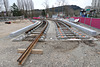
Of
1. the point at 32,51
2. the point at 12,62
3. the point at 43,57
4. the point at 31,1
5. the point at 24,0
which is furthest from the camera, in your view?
the point at 31,1

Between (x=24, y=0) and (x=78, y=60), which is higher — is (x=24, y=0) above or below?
above

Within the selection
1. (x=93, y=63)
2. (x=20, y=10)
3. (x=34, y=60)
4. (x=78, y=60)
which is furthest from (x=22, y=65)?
(x=20, y=10)

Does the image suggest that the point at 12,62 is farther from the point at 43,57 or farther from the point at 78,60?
the point at 78,60

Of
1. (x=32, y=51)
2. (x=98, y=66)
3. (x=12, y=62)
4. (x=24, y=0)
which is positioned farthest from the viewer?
(x=24, y=0)

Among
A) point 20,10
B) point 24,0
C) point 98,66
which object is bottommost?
point 98,66

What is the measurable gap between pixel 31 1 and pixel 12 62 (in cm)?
6685

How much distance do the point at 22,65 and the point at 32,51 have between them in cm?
85

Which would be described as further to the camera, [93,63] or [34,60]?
[34,60]

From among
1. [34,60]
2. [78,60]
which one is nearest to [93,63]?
[78,60]

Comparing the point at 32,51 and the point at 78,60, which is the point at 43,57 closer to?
the point at 32,51

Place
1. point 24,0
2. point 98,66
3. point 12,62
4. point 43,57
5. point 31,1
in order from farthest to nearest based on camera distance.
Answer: point 31,1 → point 24,0 → point 43,57 → point 12,62 → point 98,66

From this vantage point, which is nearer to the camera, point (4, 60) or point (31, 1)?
point (4, 60)

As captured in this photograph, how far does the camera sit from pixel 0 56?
10.1 feet

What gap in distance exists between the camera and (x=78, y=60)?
2.75 m
